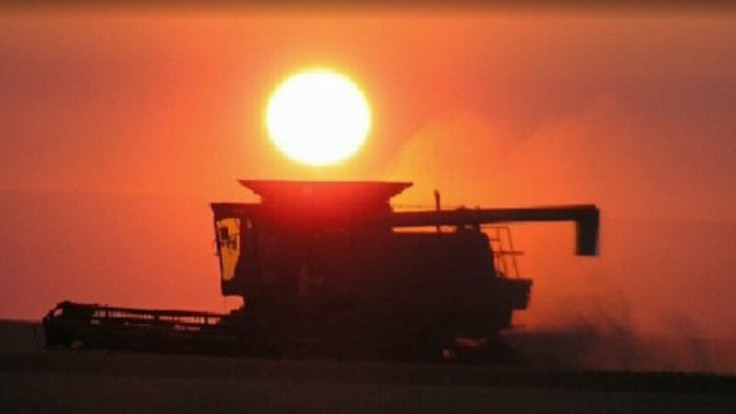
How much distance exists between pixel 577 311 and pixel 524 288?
6.65 metres

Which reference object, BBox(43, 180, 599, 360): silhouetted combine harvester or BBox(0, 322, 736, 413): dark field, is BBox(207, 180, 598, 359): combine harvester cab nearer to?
BBox(43, 180, 599, 360): silhouetted combine harvester

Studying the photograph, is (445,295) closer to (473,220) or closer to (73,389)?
(473,220)

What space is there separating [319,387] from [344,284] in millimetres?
7498

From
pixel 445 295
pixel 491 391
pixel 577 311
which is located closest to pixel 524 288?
pixel 445 295

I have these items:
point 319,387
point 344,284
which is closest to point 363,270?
point 344,284

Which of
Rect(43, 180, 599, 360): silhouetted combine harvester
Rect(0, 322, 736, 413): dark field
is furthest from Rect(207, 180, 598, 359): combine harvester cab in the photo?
Rect(0, 322, 736, 413): dark field

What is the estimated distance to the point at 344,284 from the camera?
19031mm

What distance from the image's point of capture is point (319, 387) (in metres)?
11.6

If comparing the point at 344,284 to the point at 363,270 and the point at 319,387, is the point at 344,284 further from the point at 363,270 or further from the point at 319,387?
the point at 319,387

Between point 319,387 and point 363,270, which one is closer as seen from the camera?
point 319,387

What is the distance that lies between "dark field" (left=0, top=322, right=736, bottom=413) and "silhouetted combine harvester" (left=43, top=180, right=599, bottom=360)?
101 inches

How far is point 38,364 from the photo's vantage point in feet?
45.8

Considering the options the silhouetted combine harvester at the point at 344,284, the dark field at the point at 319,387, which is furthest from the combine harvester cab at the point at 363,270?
the dark field at the point at 319,387

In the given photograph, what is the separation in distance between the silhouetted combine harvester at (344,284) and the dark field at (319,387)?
256cm
